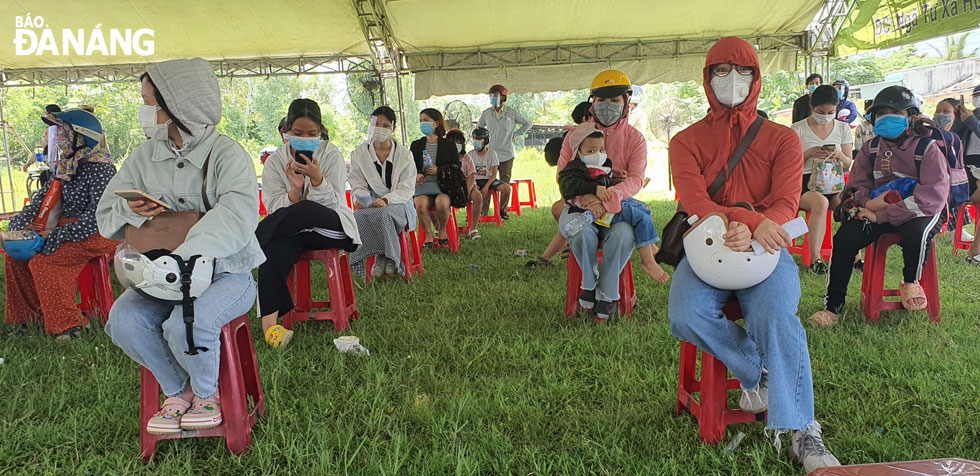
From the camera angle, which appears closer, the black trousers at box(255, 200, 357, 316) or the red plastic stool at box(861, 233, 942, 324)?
the black trousers at box(255, 200, 357, 316)

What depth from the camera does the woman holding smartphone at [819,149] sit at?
5.39 meters

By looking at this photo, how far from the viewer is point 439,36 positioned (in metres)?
10.5

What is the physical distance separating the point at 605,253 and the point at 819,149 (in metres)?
2.64

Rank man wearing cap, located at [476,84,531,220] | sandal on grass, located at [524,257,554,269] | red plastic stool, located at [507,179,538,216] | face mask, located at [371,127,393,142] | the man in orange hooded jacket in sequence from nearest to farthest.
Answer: the man in orange hooded jacket < face mask, located at [371,127,393,142] < sandal on grass, located at [524,257,554,269] < man wearing cap, located at [476,84,531,220] < red plastic stool, located at [507,179,538,216]

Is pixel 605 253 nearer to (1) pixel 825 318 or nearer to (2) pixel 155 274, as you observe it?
(1) pixel 825 318

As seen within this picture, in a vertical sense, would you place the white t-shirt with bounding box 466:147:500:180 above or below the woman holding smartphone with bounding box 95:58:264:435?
above

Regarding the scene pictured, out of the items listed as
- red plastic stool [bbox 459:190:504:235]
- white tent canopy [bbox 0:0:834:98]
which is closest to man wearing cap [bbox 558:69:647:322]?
red plastic stool [bbox 459:190:504:235]

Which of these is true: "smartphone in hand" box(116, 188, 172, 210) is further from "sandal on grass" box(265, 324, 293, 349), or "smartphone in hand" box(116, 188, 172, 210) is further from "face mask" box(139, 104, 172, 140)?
"sandal on grass" box(265, 324, 293, 349)

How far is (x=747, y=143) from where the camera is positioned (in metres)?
2.56

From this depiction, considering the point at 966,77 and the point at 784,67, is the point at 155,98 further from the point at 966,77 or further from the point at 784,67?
the point at 966,77

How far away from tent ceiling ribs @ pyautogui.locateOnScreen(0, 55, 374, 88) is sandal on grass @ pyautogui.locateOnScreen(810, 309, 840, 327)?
375 inches

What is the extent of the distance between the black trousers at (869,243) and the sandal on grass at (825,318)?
103 millimetres

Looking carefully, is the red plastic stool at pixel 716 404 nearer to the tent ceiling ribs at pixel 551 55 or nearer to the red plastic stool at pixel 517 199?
the red plastic stool at pixel 517 199

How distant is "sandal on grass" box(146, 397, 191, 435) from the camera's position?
94.1 inches
